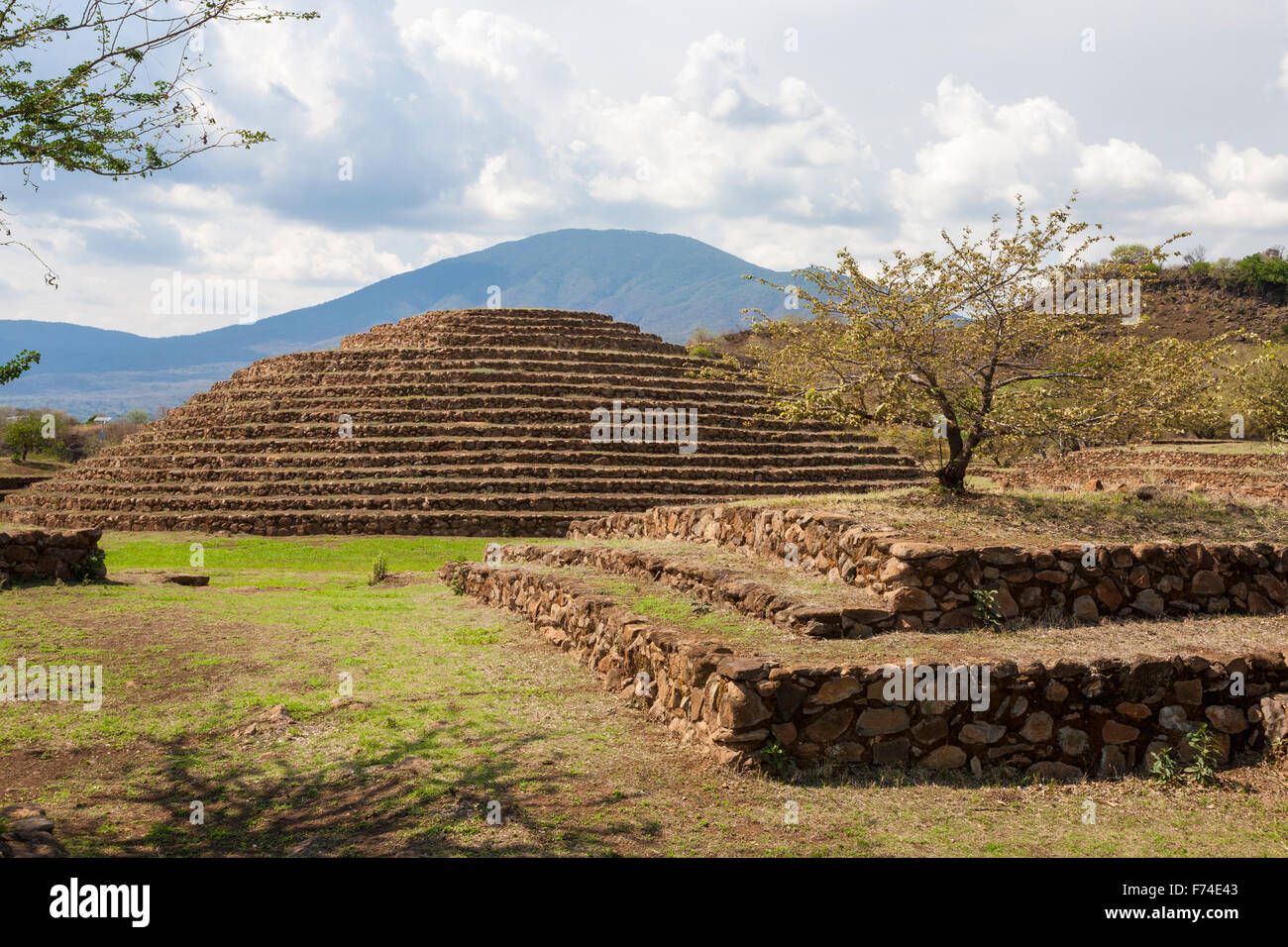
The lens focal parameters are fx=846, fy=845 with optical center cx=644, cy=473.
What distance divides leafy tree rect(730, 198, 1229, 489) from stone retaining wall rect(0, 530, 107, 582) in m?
11.3

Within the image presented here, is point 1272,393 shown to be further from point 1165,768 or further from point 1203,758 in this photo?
point 1165,768

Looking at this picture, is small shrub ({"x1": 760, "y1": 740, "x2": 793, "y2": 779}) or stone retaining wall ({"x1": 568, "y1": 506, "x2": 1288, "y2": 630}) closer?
small shrub ({"x1": 760, "y1": 740, "x2": 793, "y2": 779})

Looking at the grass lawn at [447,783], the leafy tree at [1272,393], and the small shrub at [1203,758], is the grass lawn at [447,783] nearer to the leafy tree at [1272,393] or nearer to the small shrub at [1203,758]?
the small shrub at [1203,758]

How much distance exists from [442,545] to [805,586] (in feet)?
49.3

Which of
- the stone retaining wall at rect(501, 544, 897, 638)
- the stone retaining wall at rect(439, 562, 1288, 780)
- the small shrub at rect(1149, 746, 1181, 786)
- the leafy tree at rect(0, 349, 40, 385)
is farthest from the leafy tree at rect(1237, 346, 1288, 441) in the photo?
the leafy tree at rect(0, 349, 40, 385)

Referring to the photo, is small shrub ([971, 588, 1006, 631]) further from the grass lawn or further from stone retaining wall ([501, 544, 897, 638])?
the grass lawn

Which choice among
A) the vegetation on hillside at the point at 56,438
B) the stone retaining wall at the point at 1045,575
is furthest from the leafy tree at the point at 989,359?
the vegetation on hillside at the point at 56,438

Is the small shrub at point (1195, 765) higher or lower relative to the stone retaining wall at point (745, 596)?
lower

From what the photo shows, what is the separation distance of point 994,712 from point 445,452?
2325 cm

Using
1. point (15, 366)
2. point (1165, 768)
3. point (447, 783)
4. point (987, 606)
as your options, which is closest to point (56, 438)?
point (15, 366)

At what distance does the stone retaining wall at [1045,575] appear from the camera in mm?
8172

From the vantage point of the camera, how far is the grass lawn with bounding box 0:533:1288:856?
5.07m

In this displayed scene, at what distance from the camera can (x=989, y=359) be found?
1216 cm

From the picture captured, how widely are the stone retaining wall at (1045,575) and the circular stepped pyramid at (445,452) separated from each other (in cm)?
1475
